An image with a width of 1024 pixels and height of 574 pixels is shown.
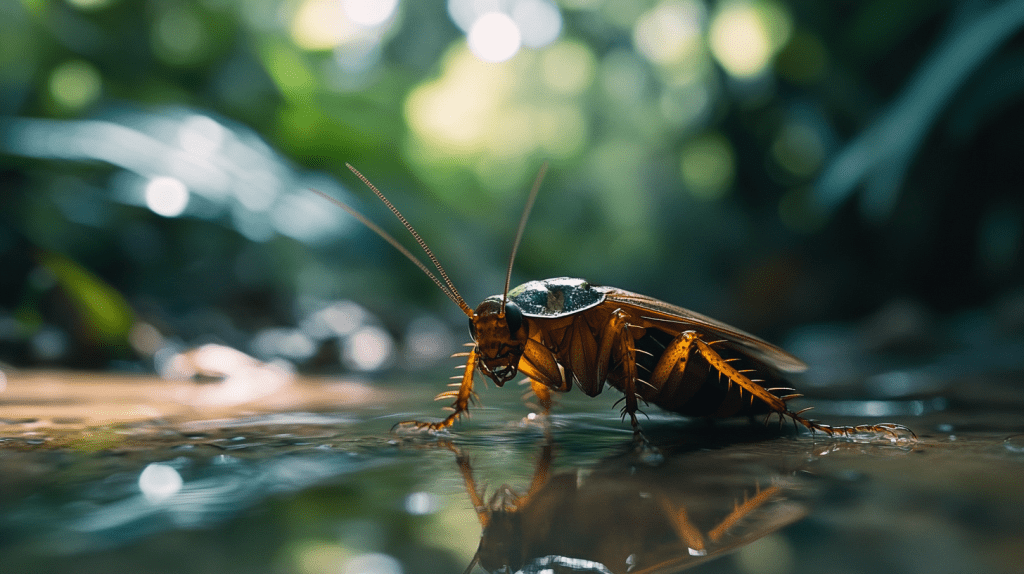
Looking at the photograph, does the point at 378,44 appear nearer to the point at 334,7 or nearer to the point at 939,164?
the point at 334,7

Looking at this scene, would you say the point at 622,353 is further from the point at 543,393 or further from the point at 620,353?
the point at 543,393

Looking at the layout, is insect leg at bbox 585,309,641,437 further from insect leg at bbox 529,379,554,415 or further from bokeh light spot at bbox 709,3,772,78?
bokeh light spot at bbox 709,3,772,78

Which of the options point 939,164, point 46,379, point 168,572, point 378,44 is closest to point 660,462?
point 168,572

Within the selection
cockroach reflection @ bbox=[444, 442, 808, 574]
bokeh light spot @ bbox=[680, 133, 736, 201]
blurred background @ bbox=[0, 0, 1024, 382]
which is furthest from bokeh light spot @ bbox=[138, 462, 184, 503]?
bokeh light spot @ bbox=[680, 133, 736, 201]

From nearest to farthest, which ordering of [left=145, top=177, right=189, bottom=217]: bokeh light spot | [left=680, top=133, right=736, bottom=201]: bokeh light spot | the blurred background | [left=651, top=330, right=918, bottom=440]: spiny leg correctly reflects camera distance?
[left=651, top=330, right=918, bottom=440]: spiny leg
the blurred background
[left=145, top=177, right=189, bottom=217]: bokeh light spot
[left=680, top=133, right=736, bottom=201]: bokeh light spot

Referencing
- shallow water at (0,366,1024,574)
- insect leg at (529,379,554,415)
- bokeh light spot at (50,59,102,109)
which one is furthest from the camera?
bokeh light spot at (50,59,102,109)

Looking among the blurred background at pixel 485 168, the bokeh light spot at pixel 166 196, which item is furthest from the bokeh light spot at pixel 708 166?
the bokeh light spot at pixel 166 196
